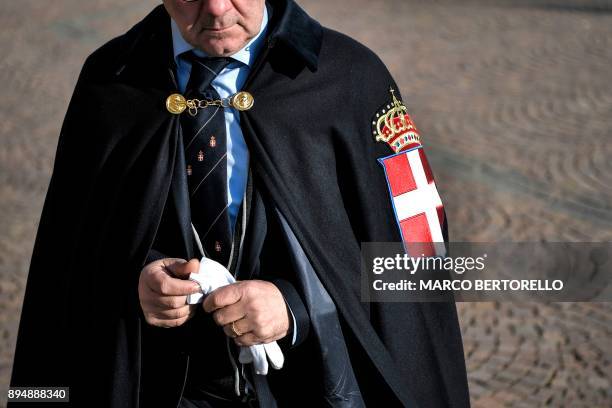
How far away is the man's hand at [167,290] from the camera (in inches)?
120

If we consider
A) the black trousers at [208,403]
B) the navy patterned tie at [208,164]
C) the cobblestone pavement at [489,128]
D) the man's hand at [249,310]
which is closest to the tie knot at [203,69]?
the navy patterned tie at [208,164]

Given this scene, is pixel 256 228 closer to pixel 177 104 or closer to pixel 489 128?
pixel 177 104

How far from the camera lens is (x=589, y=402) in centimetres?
627

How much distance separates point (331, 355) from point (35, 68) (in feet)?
34.6

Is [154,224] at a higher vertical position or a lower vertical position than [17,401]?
higher

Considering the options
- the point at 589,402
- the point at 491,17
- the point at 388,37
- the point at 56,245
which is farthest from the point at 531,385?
the point at 491,17

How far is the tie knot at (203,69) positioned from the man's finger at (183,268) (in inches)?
22.4

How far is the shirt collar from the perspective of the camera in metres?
3.27

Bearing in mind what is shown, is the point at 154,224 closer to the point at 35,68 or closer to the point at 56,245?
the point at 56,245

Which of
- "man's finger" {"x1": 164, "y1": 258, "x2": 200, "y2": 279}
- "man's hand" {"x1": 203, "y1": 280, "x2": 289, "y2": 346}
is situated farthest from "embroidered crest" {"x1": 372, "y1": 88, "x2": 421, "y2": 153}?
"man's finger" {"x1": 164, "y1": 258, "x2": 200, "y2": 279}

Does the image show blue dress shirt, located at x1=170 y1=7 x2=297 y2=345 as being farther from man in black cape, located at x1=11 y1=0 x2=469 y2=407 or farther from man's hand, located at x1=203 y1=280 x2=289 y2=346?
man's hand, located at x1=203 y1=280 x2=289 y2=346

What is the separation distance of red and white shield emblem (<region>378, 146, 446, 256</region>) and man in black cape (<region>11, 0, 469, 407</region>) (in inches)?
1.5

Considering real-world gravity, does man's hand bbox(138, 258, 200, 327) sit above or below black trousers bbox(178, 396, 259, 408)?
above

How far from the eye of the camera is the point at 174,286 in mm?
3043
